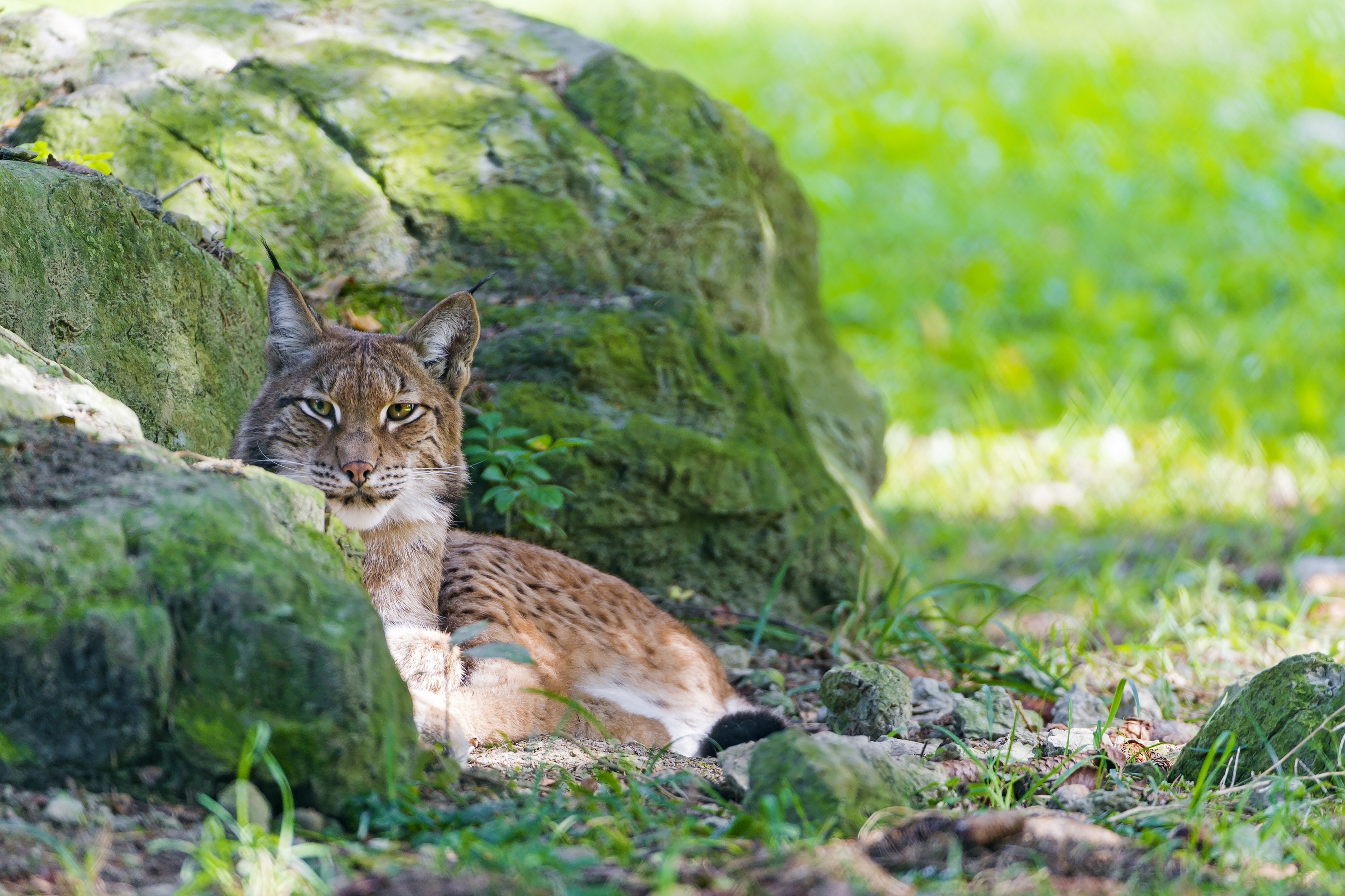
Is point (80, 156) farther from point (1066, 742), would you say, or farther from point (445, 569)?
point (1066, 742)

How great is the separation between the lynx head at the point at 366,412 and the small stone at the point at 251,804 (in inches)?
52.3

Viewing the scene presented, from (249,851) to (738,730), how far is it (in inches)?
65.8

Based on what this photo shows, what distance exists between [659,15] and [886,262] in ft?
18.0

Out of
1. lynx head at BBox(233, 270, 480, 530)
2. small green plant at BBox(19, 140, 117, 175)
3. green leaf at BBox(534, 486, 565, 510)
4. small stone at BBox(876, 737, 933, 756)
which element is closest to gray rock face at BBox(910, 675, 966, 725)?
small stone at BBox(876, 737, 933, 756)

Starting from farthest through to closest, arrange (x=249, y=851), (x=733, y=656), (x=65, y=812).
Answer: (x=733, y=656) → (x=65, y=812) → (x=249, y=851)

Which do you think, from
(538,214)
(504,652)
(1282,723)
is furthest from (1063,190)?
(504,652)

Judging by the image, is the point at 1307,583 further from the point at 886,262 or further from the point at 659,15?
the point at 659,15

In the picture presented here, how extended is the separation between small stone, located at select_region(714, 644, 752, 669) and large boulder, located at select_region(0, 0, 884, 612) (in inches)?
13.7

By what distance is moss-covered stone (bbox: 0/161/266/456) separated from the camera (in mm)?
3779

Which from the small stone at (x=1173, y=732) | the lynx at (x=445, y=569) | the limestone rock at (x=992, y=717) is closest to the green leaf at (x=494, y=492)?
the lynx at (x=445, y=569)

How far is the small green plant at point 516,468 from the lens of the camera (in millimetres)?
4643

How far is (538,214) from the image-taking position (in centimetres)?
550

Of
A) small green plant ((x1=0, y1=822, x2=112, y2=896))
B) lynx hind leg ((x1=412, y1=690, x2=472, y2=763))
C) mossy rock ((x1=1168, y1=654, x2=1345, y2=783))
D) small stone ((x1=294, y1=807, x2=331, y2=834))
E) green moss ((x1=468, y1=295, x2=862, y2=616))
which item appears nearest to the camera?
small green plant ((x1=0, y1=822, x2=112, y2=896))

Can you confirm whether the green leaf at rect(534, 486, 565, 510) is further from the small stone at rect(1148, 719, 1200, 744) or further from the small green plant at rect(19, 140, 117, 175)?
the small stone at rect(1148, 719, 1200, 744)
